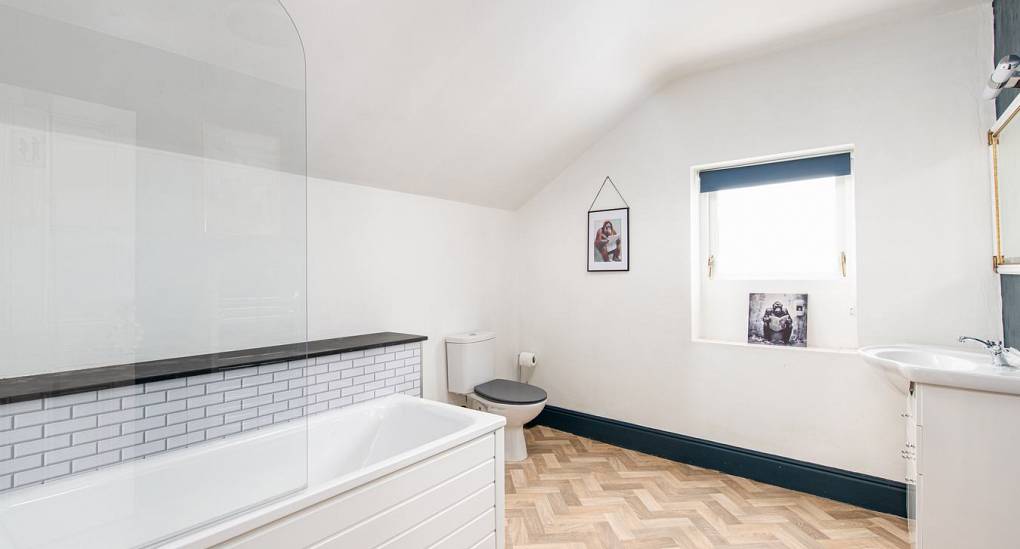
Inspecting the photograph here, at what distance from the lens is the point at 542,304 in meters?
3.62

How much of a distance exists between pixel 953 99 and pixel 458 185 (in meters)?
2.68

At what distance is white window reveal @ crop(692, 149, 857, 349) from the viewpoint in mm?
2527

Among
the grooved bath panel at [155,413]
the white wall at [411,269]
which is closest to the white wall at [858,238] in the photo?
the white wall at [411,269]

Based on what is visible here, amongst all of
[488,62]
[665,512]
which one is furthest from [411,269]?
[665,512]

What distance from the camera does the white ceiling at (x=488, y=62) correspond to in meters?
1.84

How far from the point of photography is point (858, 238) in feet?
7.70

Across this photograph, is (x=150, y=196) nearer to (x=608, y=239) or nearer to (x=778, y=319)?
(x=608, y=239)

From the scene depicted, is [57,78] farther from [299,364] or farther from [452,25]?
[452,25]

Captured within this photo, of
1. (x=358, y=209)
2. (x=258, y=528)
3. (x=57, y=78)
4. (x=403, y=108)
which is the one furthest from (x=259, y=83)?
(x=258, y=528)

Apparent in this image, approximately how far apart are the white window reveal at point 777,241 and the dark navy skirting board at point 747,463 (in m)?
0.70

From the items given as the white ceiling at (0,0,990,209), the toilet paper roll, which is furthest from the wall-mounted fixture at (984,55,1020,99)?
the toilet paper roll

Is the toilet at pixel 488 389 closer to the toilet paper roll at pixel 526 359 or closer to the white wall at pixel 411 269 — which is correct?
the white wall at pixel 411 269

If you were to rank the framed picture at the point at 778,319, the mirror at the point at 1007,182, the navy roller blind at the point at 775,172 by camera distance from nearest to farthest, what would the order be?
1. the mirror at the point at 1007,182
2. the navy roller blind at the point at 775,172
3. the framed picture at the point at 778,319

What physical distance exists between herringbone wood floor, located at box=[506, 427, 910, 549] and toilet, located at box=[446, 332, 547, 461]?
0.21 meters
